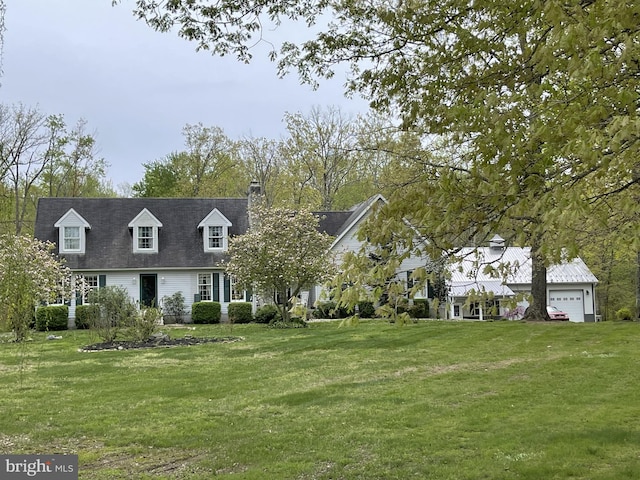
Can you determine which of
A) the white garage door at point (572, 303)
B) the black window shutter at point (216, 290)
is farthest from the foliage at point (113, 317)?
the white garage door at point (572, 303)

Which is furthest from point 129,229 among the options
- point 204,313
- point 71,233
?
point 204,313

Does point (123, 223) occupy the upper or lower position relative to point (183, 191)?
lower

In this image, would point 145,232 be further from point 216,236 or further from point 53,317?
point 53,317

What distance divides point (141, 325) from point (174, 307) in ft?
32.5

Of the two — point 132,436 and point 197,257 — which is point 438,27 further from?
point 197,257

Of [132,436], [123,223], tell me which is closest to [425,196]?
[132,436]

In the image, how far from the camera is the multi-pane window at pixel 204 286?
28.0 m

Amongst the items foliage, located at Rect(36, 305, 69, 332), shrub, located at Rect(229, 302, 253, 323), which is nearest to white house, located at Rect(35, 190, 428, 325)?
shrub, located at Rect(229, 302, 253, 323)

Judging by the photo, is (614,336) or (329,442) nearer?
(329,442)

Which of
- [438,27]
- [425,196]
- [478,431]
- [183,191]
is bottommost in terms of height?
[478,431]

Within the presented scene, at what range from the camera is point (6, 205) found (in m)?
9.05

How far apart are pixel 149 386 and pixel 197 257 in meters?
18.0

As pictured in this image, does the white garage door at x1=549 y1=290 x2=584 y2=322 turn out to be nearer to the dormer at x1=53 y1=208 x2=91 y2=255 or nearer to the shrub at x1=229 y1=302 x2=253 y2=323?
the shrub at x1=229 y1=302 x2=253 y2=323

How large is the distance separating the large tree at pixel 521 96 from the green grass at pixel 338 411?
2.73 meters
